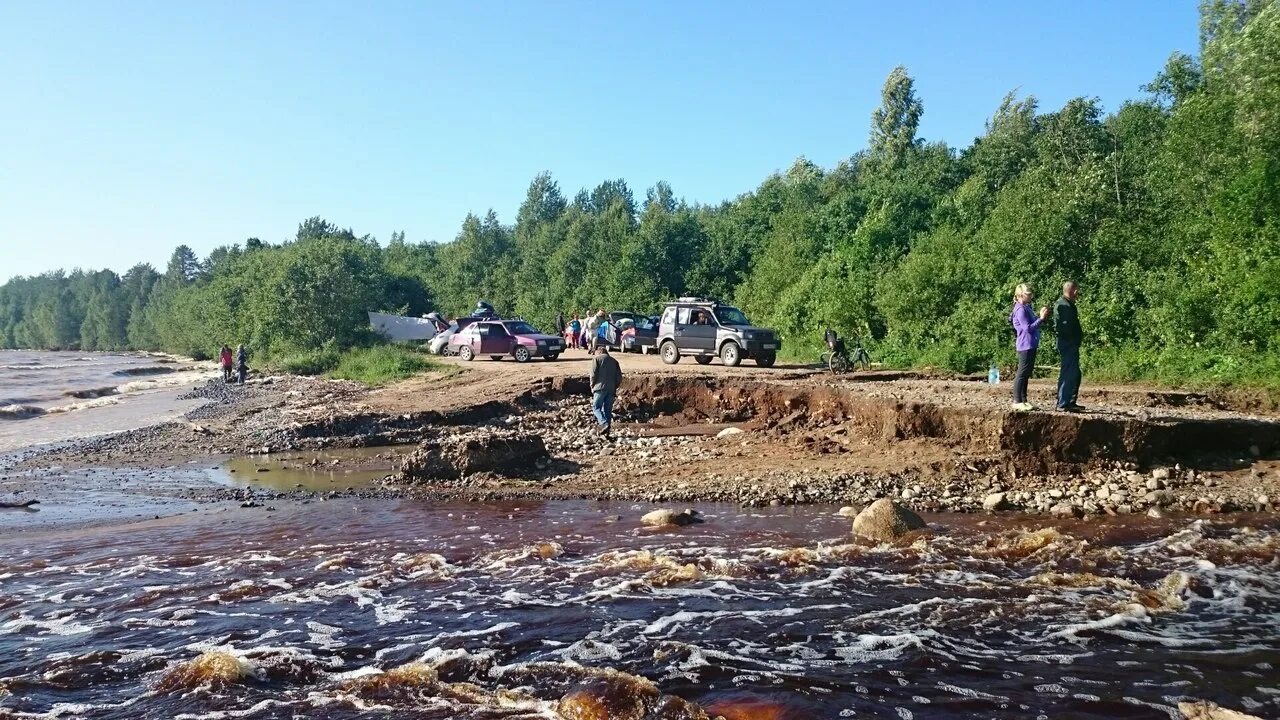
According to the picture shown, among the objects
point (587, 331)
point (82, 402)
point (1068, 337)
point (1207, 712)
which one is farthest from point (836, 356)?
point (82, 402)

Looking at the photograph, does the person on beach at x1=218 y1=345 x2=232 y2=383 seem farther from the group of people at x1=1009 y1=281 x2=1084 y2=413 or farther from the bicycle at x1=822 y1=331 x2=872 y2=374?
the group of people at x1=1009 y1=281 x2=1084 y2=413

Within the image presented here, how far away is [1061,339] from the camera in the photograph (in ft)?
39.8

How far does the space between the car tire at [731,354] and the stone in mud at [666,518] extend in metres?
12.4

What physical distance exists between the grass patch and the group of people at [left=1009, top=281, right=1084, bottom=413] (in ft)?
67.4

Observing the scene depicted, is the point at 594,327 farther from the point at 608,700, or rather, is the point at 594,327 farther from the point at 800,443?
the point at 608,700

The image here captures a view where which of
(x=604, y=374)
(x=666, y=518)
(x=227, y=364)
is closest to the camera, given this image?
(x=666, y=518)

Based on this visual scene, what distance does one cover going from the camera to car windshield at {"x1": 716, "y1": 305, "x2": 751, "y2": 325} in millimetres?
23984

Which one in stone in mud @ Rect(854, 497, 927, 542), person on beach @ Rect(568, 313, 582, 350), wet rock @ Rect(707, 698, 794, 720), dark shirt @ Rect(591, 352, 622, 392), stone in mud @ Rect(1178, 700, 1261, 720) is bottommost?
wet rock @ Rect(707, 698, 794, 720)

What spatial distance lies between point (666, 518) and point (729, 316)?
14012 millimetres

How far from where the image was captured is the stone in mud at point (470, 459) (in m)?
13.9

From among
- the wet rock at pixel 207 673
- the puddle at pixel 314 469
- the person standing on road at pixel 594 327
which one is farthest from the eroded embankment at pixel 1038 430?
the person standing on road at pixel 594 327

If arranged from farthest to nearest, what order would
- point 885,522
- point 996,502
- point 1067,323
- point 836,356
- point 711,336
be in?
point 711,336
point 836,356
point 1067,323
point 996,502
point 885,522

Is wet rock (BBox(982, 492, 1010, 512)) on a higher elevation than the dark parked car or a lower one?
lower

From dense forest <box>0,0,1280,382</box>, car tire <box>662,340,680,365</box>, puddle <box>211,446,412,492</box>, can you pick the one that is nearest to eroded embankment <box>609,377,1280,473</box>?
dense forest <box>0,0,1280,382</box>
